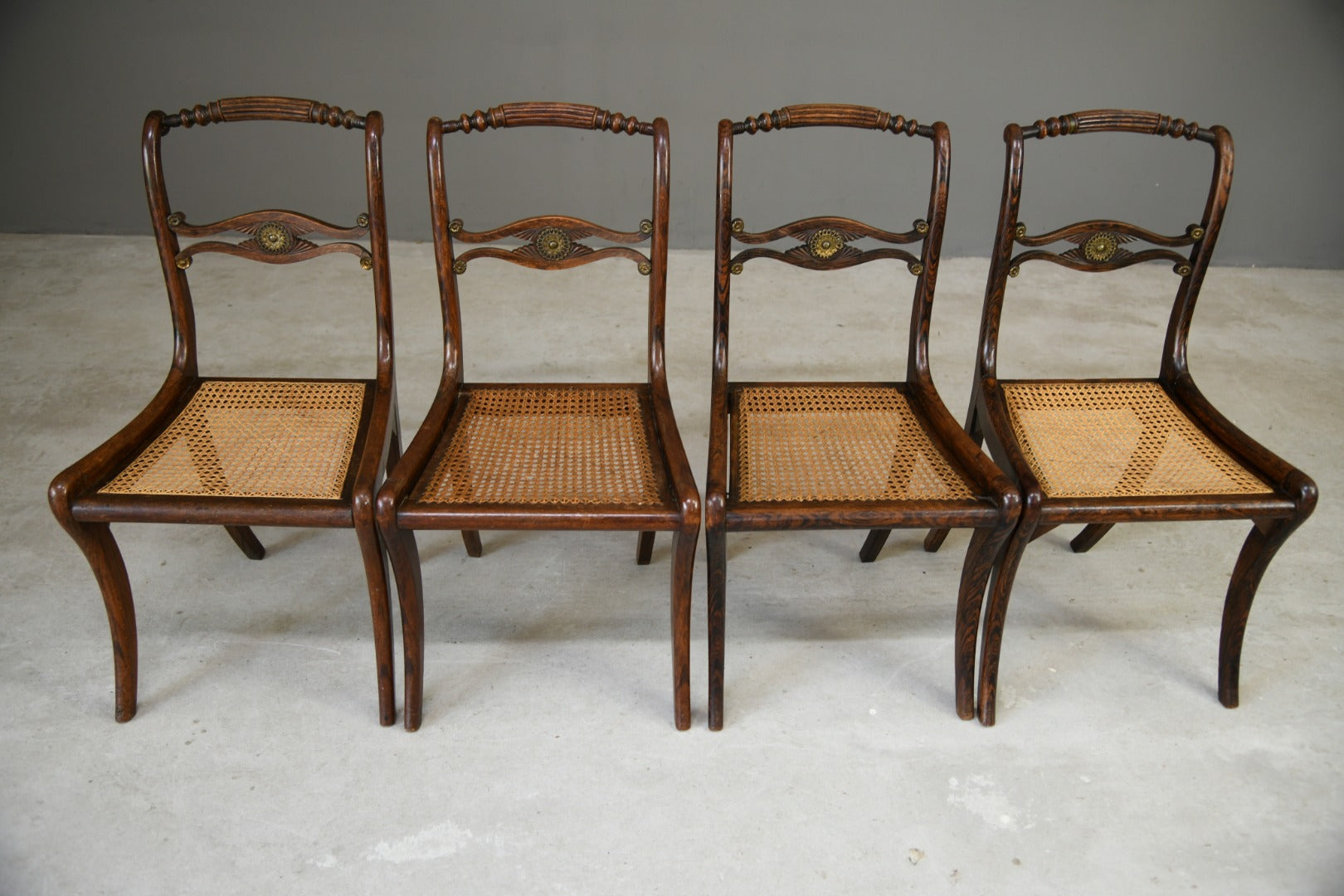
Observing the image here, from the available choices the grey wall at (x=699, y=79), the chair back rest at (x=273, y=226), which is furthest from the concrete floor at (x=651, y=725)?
the grey wall at (x=699, y=79)

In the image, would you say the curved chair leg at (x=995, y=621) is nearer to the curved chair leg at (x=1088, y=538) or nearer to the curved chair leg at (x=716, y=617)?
the curved chair leg at (x=716, y=617)

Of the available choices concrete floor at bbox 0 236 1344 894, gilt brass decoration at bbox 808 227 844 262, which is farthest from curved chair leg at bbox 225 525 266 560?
gilt brass decoration at bbox 808 227 844 262

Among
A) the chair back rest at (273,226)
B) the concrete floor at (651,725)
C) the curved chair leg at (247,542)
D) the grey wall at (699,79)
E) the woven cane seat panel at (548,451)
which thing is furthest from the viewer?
the grey wall at (699,79)

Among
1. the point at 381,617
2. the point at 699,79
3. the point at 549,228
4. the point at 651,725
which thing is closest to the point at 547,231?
the point at 549,228

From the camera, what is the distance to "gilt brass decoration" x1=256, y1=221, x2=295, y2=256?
1.92m

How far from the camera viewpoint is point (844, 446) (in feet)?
6.17

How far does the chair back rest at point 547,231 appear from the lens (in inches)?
73.3

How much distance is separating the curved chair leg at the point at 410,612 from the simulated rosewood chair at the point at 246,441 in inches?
1.7

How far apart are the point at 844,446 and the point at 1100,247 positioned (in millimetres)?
634

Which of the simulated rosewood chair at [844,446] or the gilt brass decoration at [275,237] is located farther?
the gilt brass decoration at [275,237]

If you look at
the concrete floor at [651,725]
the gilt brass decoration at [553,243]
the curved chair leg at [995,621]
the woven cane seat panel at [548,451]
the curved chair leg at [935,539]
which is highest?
the gilt brass decoration at [553,243]

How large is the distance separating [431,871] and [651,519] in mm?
639

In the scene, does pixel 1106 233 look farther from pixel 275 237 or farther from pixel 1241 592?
pixel 275 237

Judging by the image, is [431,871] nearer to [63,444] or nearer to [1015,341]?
[63,444]
